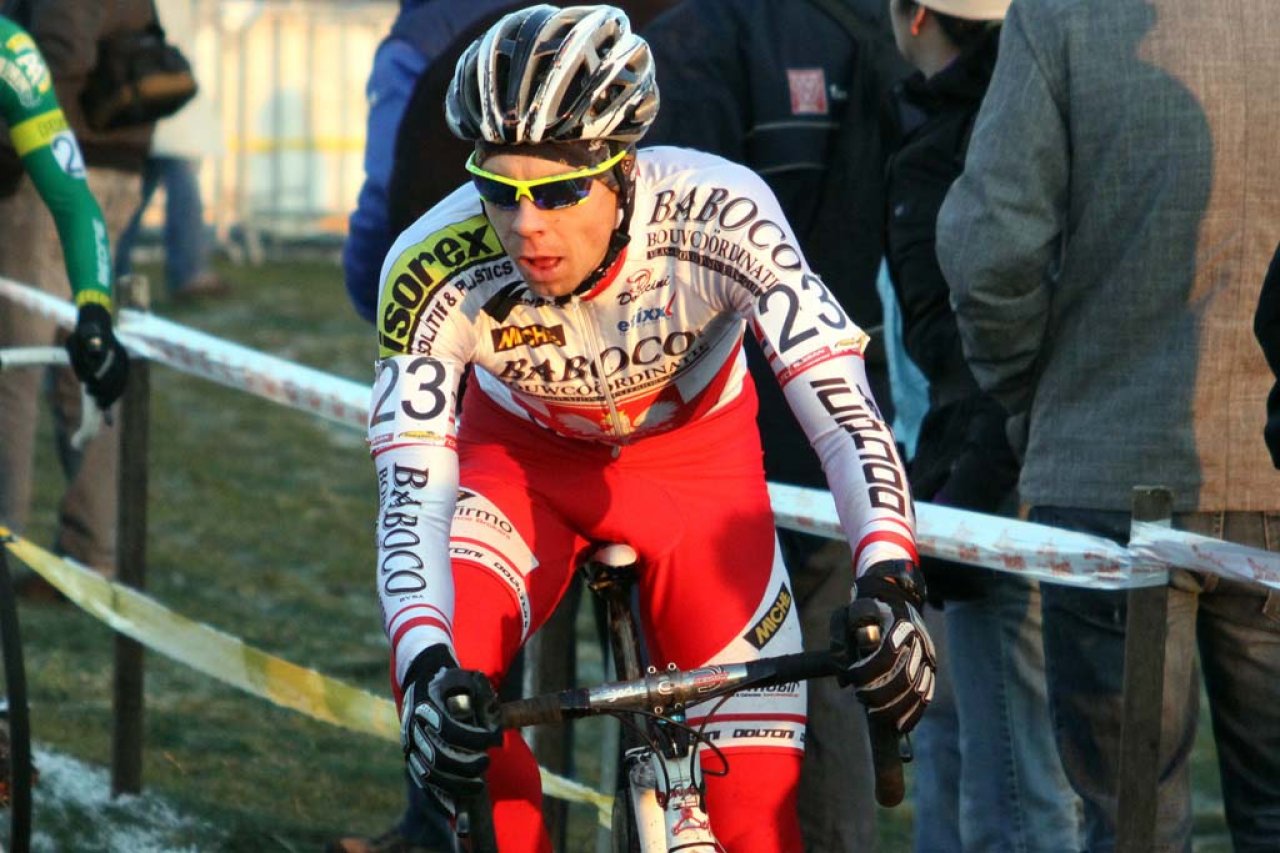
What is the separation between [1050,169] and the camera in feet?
13.3

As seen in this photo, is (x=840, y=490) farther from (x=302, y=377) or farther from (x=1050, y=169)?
(x=302, y=377)

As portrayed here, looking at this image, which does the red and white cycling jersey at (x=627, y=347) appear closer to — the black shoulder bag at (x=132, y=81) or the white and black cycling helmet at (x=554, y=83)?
the white and black cycling helmet at (x=554, y=83)

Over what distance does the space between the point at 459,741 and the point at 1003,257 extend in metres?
1.60

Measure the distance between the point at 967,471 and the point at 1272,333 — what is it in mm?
1378

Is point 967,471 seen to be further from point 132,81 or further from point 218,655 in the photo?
point 132,81

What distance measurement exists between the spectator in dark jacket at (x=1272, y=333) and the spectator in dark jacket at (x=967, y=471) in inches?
48.9

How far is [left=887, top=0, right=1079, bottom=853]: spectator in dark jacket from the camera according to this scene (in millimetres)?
4621

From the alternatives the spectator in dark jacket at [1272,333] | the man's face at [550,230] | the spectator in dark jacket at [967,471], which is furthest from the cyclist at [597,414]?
the spectator in dark jacket at [1272,333]

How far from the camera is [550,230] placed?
12.2ft

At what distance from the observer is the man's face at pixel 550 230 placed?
3705mm

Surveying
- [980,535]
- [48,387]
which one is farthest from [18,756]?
[48,387]

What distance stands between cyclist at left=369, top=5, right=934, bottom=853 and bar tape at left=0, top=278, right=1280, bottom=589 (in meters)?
0.38

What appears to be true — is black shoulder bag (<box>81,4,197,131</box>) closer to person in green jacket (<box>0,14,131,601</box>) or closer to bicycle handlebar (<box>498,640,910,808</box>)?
person in green jacket (<box>0,14,131,601</box>)

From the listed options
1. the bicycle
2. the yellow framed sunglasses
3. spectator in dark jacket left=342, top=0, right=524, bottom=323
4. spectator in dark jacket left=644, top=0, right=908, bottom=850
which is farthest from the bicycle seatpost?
spectator in dark jacket left=342, top=0, right=524, bottom=323
